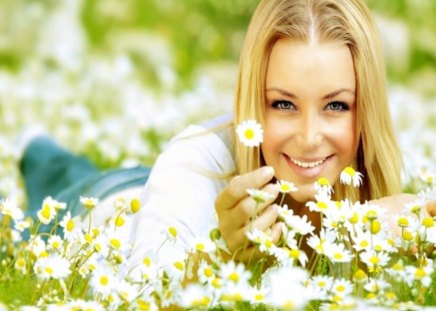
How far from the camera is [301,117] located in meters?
2.71

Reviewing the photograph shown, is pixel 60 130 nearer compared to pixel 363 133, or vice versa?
pixel 363 133

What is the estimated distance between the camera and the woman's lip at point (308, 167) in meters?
2.75

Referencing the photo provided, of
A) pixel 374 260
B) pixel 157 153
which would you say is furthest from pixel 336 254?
pixel 157 153

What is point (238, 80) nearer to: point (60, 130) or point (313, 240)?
point (313, 240)

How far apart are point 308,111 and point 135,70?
6.96m

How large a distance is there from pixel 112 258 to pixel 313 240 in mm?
449

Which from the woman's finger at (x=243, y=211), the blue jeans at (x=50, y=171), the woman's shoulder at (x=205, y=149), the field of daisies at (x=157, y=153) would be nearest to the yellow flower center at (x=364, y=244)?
the field of daisies at (x=157, y=153)

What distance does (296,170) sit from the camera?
277 cm

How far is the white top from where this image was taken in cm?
284

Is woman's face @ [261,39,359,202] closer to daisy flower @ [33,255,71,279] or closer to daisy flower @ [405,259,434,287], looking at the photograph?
daisy flower @ [405,259,434,287]

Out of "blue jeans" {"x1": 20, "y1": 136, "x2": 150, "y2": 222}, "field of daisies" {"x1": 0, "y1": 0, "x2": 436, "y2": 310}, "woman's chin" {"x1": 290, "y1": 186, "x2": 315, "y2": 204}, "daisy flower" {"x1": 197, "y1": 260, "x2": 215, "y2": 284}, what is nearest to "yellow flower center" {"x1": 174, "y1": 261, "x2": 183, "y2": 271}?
"field of daisies" {"x1": 0, "y1": 0, "x2": 436, "y2": 310}

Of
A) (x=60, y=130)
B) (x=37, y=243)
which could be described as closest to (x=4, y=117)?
(x=60, y=130)

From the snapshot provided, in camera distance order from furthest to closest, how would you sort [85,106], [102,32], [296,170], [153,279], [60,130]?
[102,32]
[85,106]
[60,130]
[296,170]
[153,279]

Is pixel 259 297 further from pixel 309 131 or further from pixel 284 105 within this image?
pixel 284 105
